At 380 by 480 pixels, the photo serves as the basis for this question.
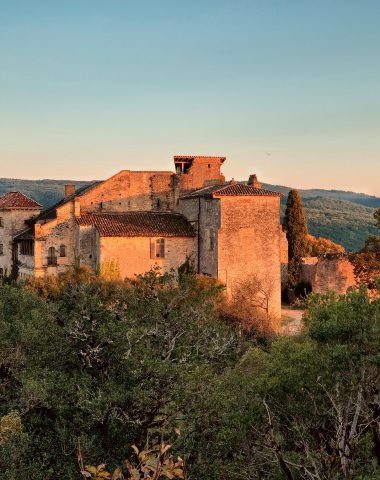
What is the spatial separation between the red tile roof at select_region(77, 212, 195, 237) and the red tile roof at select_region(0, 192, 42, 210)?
703 cm

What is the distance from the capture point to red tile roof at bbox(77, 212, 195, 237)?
1730 inches

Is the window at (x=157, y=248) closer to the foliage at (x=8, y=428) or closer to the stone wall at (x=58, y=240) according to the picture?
the stone wall at (x=58, y=240)

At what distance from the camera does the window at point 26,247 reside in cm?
4622

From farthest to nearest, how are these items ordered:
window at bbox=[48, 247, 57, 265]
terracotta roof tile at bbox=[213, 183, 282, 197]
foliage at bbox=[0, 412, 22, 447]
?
window at bbox=[48, 247, 57, 265]
terracotta roof tile at bbox=[213, 183, 282, 197]
foliage at bbox=[0, 412, 22, 447]

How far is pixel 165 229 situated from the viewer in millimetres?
45031

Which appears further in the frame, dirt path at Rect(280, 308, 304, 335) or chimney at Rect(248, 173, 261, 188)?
chimney at Rect(248, 173, 261, 188)

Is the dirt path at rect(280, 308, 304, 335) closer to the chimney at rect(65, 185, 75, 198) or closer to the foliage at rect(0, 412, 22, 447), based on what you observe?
the chimney at rect(65, 185, 75, 198)

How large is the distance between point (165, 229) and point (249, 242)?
19.6 feet

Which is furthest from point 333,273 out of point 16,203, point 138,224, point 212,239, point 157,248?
point 16,203

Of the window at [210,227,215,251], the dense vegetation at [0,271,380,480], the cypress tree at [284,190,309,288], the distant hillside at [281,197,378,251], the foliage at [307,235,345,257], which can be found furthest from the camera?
the distant hillside at [281,197,378,251]

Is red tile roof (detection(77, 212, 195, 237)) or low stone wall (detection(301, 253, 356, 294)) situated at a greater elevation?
red tile roof (detection(77, 212, 195, 237))

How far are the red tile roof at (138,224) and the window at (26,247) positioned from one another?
4.10 meters

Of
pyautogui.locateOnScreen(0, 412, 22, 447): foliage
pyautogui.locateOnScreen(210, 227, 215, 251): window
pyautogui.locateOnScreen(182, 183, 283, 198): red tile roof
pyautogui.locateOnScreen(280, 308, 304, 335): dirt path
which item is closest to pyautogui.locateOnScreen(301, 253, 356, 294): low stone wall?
pyautogui.locateOnScreen(280, 308, 304, 335): dirt path

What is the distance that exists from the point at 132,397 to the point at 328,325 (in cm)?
607
